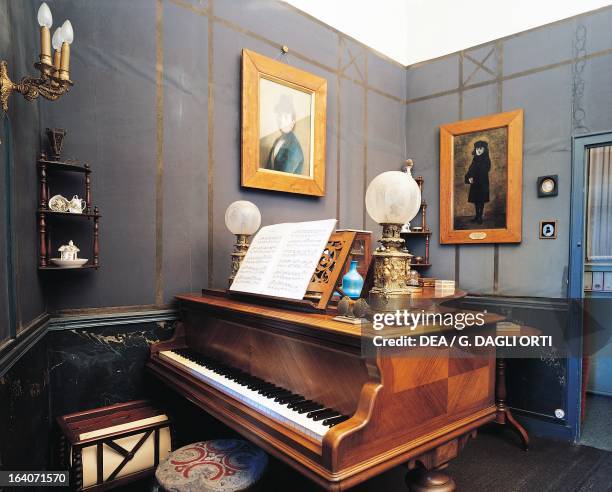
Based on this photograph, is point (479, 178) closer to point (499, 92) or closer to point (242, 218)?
point (499, 92)

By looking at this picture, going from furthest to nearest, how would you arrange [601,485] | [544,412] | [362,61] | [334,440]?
[362,61]
[544,412]
[601,485]
[334,440]

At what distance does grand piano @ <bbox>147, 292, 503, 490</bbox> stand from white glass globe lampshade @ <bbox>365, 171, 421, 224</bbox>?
0.53 m

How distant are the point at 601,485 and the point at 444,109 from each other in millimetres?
3574

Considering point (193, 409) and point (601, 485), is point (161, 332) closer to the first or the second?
point (193, 409)

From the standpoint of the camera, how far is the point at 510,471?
2941 mm

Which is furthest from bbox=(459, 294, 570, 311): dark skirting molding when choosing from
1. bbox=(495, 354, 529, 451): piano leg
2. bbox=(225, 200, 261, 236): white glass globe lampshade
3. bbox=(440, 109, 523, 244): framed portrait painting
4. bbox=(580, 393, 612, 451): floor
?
bbox=(225, 200, 261, 236): white glass globe lampshade

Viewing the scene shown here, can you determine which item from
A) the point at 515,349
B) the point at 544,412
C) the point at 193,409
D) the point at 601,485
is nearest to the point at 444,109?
the point at 515,349

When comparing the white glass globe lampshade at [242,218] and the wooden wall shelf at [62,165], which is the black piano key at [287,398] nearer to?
the white glass globe lampshade at [242,218]

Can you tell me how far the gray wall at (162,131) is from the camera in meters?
2.61

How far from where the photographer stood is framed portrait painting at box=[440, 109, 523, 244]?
3.96 metres

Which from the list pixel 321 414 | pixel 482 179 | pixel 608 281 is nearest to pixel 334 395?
pixel 321 414

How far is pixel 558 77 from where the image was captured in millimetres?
3738

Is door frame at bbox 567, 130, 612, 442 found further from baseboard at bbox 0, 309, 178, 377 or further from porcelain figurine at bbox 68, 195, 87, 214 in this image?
porcelain figurine at bbox 68, 195, 87, 214

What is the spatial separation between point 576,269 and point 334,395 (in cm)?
299
